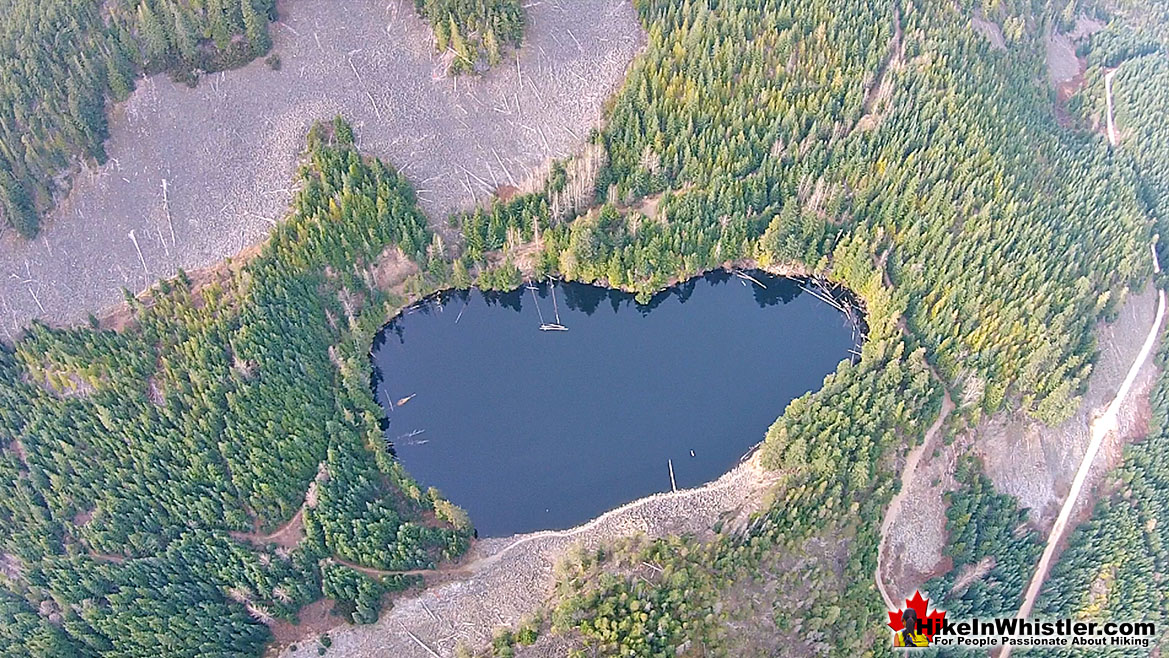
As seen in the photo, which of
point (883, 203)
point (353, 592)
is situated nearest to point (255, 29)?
point (353, 592)

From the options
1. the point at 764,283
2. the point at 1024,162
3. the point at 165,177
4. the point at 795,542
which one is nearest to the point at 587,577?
the point at 795,542

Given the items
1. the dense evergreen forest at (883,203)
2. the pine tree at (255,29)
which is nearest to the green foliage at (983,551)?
the dense evergreen forest at (883,203)

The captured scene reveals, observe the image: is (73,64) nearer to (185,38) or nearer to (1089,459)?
(185,38)

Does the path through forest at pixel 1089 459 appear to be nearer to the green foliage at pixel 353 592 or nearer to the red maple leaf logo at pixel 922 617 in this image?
the red maple leaf logo at pixel 922 617

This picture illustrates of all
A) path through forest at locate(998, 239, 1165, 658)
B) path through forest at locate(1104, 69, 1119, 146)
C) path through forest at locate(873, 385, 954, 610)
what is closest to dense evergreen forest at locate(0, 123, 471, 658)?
path through forest at locate(873, 385, 954, 610)

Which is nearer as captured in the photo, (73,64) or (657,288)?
(73,64)

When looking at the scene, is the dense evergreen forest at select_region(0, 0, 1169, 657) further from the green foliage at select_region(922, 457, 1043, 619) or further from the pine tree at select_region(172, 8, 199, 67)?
the pine tree at select_region(172, 8, 199, 67)
